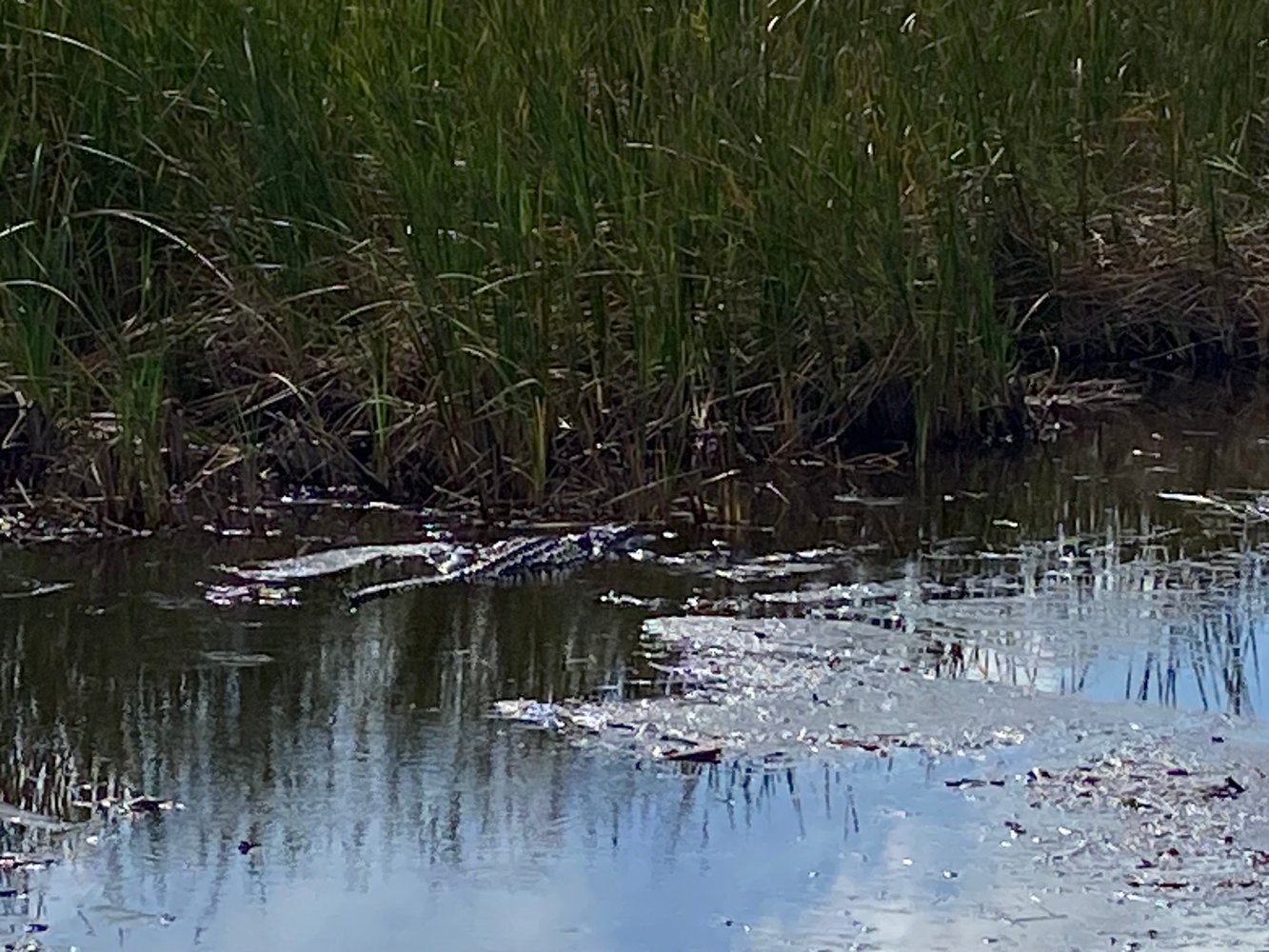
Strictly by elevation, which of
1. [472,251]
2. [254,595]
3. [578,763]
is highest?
[472,251]

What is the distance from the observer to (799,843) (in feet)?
10.1

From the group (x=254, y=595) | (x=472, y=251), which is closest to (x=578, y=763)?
A: (x=254, y=595)

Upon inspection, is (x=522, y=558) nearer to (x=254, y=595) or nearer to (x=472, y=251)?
(x=254, y=595)

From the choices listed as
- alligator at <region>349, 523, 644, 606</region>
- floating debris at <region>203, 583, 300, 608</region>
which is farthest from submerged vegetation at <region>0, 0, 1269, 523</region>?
floating debris at <region>203, 583, 300, 608</region>

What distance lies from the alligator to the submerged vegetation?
278 mm

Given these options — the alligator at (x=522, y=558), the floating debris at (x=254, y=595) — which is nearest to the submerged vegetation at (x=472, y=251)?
the alligator at (x=522, y=558)

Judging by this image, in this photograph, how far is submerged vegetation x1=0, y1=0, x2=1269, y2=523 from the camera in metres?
5.00

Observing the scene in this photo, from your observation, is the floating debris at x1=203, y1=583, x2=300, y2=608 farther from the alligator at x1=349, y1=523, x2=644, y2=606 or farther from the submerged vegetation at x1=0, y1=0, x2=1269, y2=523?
the submerged vegetation at x1=0, y1=0, x2=1269, y2=523

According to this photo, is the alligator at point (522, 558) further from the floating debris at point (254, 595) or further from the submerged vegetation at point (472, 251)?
the submerged vegetation at point (472, 251)

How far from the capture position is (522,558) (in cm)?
445

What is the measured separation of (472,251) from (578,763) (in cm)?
193

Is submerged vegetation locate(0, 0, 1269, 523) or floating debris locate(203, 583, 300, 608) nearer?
floating debris locate(203, 583, 300, 608)

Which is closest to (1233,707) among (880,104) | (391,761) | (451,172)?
(391,761)

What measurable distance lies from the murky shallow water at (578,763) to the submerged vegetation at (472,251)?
0.37m
